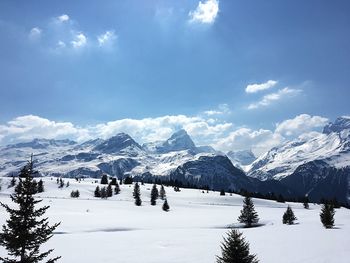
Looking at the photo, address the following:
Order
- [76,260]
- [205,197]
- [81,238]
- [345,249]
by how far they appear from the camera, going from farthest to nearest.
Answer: [205,197] < [81,238] < [345,249] < [76,260]

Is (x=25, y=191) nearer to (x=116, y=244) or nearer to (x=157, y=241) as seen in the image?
(x=116, y=244)

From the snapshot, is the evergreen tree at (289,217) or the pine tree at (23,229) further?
the evergreen tree at (289,217)

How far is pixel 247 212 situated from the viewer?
89.5 m

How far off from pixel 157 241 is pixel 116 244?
591 cm

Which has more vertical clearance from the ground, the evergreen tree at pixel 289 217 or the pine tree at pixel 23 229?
the pine tree at pixel 23 229

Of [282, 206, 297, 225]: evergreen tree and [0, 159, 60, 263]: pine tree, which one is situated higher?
[0, 159, 60, 263]: pine tree

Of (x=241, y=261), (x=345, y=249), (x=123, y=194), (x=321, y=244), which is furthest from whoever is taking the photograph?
(x=123, y=194)

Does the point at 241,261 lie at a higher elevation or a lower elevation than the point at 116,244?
higher

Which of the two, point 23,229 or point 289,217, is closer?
point 23,229

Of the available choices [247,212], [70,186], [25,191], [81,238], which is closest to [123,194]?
[70,186]

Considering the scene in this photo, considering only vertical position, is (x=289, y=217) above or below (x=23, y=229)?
below

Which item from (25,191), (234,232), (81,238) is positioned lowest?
(81,238)

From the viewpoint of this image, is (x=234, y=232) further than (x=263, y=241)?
No

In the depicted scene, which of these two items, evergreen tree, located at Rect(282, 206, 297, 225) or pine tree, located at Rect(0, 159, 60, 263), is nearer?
pine tree, located at Rect(0, 159, 60, 263)
